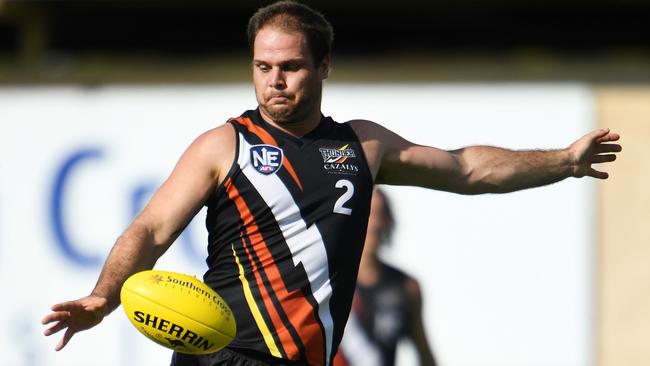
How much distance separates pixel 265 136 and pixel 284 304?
0.73 metres

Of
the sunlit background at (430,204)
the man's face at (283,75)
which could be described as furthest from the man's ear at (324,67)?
the sunlit background at (430,204)

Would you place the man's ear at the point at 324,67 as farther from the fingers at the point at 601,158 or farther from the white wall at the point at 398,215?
the white wall at the point at 398,215

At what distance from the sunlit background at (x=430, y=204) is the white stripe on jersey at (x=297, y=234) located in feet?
16.2

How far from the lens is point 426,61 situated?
11.6m

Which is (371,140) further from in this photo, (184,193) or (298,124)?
(184,193)

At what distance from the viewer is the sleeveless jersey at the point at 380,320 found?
30.4ft

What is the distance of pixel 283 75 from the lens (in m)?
5.47

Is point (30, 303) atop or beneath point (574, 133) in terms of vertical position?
beneath

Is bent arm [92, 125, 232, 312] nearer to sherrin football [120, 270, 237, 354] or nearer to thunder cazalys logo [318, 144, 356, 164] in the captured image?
sherrin football [120, 270, 237, 354]

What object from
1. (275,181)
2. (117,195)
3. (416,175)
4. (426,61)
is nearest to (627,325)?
(426,61)

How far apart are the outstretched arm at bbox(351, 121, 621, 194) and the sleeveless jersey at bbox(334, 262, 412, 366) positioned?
10.8ft

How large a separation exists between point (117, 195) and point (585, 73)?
403cm

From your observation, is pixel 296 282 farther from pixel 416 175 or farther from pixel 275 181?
pixel 416 175

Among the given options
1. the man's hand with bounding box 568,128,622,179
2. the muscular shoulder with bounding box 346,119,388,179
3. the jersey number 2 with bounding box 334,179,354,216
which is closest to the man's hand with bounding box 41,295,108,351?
the jersey number 2 with bounding box 334,179,354,216
